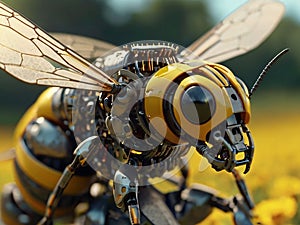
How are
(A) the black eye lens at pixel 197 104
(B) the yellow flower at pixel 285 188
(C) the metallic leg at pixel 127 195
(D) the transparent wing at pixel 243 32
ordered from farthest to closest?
(B) the yellow flower at pixel 285 188 → (D) the transparent wing at pixel 243 32 → (C) the metallic leg at pixel 127 195 → (A) the black eye lens at pixel 197 104

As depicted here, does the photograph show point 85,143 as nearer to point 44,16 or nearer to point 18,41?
point 18,41

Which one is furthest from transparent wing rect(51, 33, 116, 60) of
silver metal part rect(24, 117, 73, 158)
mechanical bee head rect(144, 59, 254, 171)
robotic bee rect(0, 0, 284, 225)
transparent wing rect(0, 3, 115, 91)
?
mechanical bee head rect(144, 59, 254, 171)

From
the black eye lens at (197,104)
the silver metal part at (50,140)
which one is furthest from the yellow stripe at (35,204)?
the black eye lens at (197,104)

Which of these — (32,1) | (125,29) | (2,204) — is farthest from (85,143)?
(32,1)

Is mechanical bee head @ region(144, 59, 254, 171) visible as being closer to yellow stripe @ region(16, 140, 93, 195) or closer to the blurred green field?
the blurred green field

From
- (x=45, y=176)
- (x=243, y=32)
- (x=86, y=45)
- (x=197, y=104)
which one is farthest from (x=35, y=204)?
(x=197, y=104)

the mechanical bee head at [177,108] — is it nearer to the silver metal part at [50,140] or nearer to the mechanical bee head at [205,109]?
the mechanical bee head at [205,109]

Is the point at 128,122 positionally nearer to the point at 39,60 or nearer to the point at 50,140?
the point at 39,60
